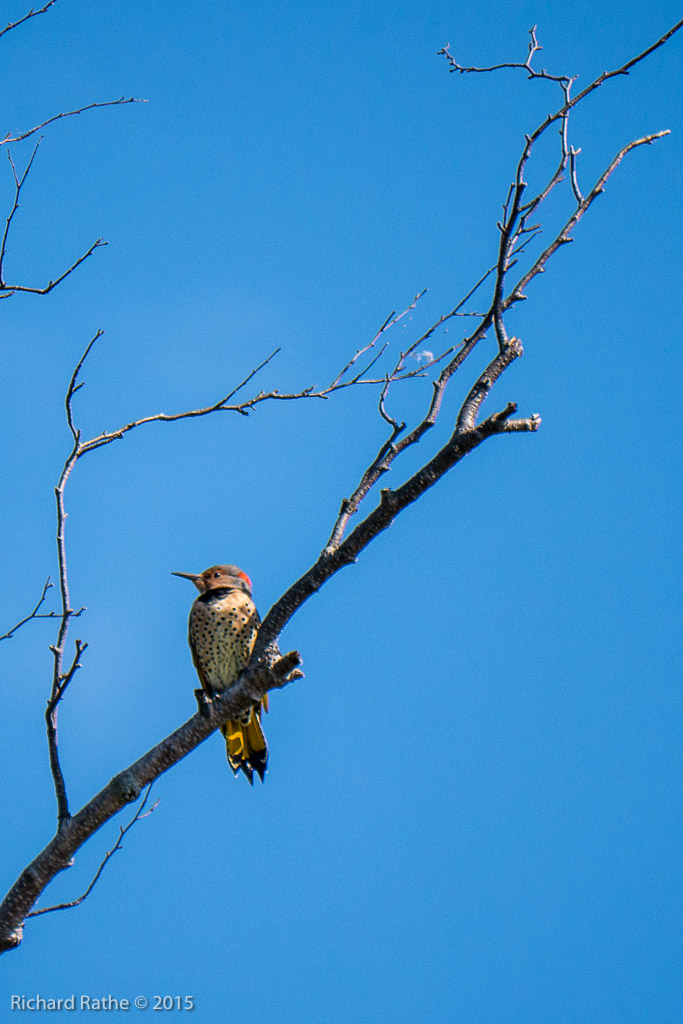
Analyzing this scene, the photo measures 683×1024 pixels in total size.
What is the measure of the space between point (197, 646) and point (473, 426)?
3.78 meters

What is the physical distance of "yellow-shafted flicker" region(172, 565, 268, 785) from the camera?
6664mm

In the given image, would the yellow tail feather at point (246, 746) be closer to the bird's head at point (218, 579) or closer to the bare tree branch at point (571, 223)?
the bird's head at point (218, 579)

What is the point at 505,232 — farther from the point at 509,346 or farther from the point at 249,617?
the point at 249,617

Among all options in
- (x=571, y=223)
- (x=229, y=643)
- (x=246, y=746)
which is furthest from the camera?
(x=229, y=643)

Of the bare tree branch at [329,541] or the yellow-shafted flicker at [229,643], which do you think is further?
the yellow-shafted flicker at [229,643]

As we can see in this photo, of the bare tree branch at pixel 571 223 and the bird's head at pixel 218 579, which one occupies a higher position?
the bird's head at pixel 218 579

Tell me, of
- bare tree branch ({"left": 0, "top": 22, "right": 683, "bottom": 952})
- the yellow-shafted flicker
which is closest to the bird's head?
the yellow-shafted flicker

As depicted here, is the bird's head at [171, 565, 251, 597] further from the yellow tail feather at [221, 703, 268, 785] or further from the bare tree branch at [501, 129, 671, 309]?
the bare tree branch at [501, 129, 671, 309]

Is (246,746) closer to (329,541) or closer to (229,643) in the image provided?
(229,643)

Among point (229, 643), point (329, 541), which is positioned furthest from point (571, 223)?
point (229, 643)

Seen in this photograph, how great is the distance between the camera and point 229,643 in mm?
6812

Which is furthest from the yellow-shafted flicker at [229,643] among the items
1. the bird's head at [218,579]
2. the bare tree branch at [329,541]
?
the bare tree branch at [329,541]

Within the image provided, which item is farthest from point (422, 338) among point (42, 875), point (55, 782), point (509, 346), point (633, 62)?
point (42, 875)

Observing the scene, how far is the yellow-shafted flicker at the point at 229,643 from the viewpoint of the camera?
666cm
